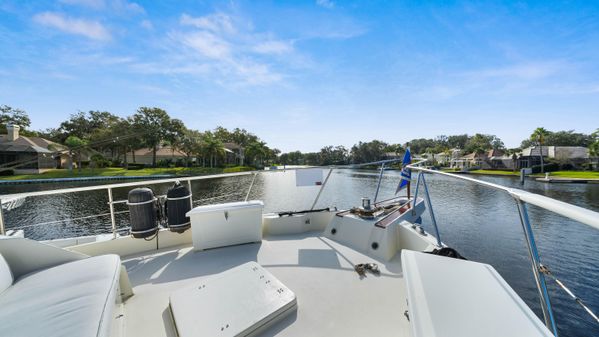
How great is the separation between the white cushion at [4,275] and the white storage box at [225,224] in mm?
1314

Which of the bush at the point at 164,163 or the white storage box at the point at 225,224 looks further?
the bush at the point at 164,163

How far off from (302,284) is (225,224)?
1.24m

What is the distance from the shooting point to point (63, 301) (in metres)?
1.32

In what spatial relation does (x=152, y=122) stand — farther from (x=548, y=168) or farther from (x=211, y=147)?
(x=548, y=168)

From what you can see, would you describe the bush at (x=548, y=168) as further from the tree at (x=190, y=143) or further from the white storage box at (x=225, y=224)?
the tree at (x=190, y=143)

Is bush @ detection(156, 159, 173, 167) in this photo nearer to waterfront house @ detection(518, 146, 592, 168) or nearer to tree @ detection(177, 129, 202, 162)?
tree @ detection(177, 129, 202, 162)

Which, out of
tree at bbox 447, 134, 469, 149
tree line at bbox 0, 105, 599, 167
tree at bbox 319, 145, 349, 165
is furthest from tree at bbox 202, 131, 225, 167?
tree at bbox 447, 134, 469, 149

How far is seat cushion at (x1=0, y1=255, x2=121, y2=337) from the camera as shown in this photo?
114 centimetres

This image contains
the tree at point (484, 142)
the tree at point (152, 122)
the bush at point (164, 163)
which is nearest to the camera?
the tree at point (152, 122)

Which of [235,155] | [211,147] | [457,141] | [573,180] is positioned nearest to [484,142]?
[457,141]

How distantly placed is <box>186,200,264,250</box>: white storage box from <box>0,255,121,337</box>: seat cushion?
110 centimetres

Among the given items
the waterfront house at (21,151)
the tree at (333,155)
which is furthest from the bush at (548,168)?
the waterfront house at (21,151)

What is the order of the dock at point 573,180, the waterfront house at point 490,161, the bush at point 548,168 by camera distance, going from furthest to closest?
the waterfront house at point 490,161 < the bush at point 548,168 < the dock at point 573,180

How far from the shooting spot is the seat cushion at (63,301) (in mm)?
1138
